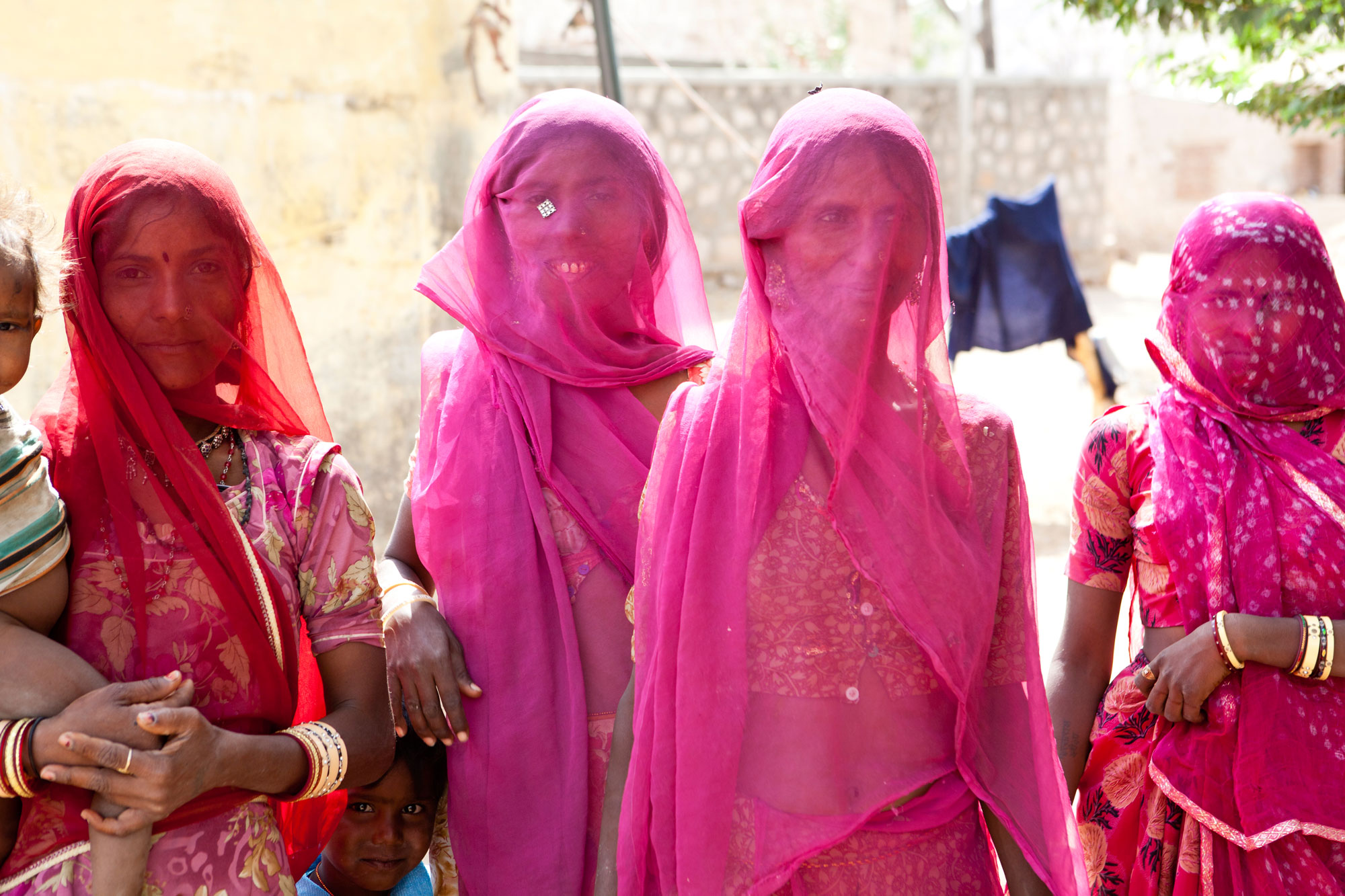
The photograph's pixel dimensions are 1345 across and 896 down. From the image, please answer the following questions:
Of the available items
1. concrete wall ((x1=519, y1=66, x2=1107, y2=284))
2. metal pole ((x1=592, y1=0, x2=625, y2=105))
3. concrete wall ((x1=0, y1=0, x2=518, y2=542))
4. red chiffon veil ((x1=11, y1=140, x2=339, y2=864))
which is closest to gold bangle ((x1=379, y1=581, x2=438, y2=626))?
red chiffon veil ((x1=11, y1=140, x2=339, y2=864))

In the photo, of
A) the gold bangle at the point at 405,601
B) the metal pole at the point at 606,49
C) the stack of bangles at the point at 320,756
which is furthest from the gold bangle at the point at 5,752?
the metal pole at the point at 606,49

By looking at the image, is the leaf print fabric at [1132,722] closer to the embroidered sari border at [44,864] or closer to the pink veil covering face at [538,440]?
the pink veil covering face at [538,440]

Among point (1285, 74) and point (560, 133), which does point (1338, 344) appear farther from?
point (1285, 74)

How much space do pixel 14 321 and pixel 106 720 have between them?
546 millimetres

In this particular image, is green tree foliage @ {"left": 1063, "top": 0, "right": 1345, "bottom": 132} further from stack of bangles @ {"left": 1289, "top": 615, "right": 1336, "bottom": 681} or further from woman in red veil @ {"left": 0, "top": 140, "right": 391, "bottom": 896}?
woman in red veil @ {"left": 0, "top": 140, "right": 391, "bottom": 896}

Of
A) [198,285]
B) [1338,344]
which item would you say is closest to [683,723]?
[198,285]

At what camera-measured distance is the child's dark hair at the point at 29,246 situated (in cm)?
153

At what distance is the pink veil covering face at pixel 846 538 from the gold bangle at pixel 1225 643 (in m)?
0.52

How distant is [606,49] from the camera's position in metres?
5.18

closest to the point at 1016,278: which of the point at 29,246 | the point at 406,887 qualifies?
the point at 406,887

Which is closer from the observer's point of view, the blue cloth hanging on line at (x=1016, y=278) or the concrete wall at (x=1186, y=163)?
the blue cloth hanging on line at (x=1016, y=278)

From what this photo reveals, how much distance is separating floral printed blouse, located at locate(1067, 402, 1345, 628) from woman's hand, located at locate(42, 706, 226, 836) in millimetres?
1588

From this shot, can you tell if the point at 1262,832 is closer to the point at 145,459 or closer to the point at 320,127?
the point at 145,459

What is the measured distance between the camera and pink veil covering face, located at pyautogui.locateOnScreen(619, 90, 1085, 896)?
1619 mm
